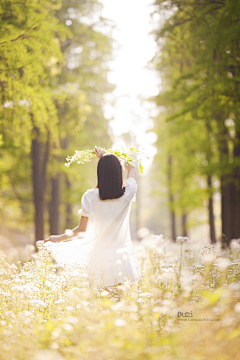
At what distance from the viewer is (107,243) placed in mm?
3885

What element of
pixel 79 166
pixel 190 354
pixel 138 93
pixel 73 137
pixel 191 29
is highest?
pixel 138 93

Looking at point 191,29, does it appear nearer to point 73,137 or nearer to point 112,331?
point 112,331

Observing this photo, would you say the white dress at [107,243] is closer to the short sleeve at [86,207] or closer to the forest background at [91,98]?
the short sleeve at [86,207]

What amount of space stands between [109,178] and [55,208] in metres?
8.71

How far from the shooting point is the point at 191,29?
5855 millimetres

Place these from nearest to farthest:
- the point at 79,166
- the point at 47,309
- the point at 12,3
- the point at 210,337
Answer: the point at 210,337
the point at 47,309
the point at 12,3
the point at 79,166

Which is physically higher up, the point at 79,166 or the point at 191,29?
the point at 191,29

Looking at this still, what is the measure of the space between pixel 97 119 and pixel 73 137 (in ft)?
4.13

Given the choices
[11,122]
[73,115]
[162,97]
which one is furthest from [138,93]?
[11,122]

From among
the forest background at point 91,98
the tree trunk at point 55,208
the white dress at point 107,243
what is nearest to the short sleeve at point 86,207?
the white dress at point 107,243

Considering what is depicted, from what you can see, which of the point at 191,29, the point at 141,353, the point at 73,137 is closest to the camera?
the point at 141,353

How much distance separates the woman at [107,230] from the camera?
376cm

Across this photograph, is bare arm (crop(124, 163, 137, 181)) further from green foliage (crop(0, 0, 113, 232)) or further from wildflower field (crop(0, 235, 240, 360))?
green foliage (crop(0, 0, 113, 232))

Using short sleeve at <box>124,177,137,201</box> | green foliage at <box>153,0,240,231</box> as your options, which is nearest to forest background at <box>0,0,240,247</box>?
green foliage at <box>153,0,240,231</box>
